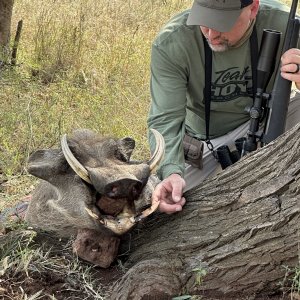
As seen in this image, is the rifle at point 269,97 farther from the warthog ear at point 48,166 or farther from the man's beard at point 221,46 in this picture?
the warthog ear at point 48,166

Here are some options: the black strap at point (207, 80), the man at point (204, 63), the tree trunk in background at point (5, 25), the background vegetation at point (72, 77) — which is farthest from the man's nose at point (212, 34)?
the tree trunk in background at point (5, 25)

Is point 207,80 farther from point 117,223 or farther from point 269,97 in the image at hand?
point 117,223

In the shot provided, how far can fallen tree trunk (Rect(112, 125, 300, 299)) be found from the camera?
8.93 feet

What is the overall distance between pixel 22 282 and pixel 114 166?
0.64 m

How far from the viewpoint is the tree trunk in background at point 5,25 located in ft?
21.2

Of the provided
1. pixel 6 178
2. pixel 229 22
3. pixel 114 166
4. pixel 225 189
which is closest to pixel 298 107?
pixel 229 22

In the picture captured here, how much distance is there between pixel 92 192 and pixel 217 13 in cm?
124

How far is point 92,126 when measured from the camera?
5594 mm

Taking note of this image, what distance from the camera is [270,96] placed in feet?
12.2

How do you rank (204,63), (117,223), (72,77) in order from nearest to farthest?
1. (117,223)
2. (204,63)
3. (72,77)

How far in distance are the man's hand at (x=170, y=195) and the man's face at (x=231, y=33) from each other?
926 millimetres

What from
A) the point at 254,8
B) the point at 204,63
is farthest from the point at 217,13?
the point at 204,63

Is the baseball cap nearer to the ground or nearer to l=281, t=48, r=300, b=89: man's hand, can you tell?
l=281, t=48, r=300, b=89: man's hand

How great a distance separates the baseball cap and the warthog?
0.76m
